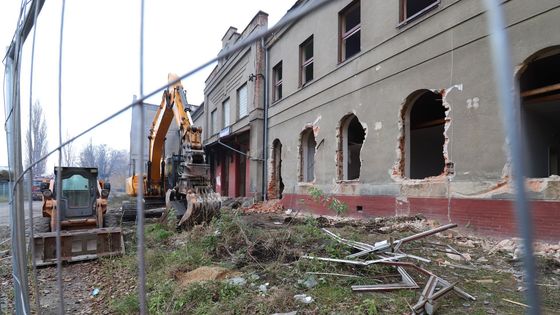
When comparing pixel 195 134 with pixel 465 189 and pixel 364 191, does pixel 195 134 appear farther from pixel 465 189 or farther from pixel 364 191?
pixel 465 189

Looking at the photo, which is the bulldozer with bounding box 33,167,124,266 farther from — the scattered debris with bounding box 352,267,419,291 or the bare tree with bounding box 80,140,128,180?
the scattered debris with bounding box 352,267,419,291

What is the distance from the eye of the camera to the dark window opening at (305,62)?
44.4ft

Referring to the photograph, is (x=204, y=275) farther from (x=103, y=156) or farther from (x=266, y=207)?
(x=266, y=207)

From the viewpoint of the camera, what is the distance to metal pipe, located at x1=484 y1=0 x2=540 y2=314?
73 cm

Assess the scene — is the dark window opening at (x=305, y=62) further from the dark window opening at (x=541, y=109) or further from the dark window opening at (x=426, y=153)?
the dark window opening at (x=541, y=109)

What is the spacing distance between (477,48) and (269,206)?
31.4 feet

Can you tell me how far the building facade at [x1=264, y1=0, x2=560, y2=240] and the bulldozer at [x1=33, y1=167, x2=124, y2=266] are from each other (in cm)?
540

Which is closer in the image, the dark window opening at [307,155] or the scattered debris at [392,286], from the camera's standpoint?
the scattered debris at [392,286]

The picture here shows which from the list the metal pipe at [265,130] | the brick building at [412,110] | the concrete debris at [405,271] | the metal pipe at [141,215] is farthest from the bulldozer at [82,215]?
the metal pipe at [265,130]

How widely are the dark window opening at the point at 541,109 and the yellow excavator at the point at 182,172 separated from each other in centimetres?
646

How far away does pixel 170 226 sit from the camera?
26.5 ft

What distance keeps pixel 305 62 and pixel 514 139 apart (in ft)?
43.5

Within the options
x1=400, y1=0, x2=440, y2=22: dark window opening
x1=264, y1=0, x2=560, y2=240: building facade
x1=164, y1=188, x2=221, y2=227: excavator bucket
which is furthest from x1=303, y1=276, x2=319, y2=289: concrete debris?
x1=400, y1=0, x2=440, y2=22: dark window opening

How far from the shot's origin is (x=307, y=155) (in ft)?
44.1
